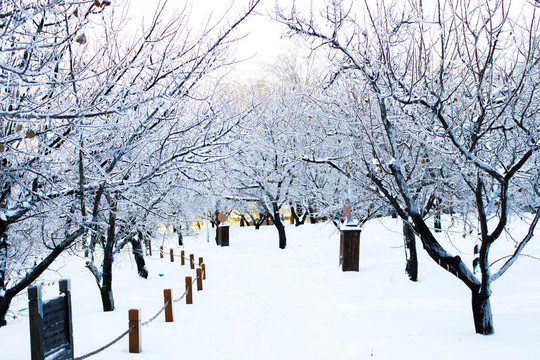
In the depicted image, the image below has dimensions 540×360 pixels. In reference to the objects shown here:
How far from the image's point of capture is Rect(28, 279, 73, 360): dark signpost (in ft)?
12.7

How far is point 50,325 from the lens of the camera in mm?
4145

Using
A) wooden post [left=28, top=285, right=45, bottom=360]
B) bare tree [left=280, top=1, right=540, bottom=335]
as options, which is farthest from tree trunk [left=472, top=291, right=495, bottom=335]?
wooden post [left=28, top=285, right=45, bottom=360]

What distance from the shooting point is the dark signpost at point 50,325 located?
3.88 m

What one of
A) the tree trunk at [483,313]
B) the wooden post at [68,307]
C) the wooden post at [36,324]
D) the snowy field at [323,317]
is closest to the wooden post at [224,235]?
the snowy field at [323,317]

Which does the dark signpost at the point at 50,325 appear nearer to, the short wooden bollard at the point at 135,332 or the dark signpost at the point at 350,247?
the short wooden bollard at the point at 135,332

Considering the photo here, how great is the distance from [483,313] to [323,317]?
299cm

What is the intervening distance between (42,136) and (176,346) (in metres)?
3.65

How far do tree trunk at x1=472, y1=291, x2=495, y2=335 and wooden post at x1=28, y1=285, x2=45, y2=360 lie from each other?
17.5 ft

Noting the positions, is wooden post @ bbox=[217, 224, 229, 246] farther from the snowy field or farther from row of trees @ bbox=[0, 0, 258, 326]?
row of trees @ bbox=[0, 0, 258, 326]

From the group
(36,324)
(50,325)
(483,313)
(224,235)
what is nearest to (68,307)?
(50,325)

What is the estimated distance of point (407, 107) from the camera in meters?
6.08

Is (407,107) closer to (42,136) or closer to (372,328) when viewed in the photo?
(372,328)

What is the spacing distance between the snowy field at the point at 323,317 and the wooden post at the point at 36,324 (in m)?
1.80

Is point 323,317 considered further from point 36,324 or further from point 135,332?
point 36,324
